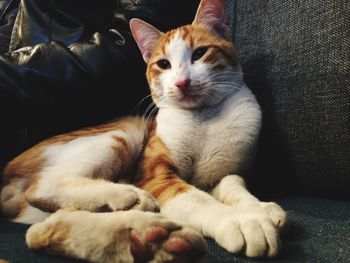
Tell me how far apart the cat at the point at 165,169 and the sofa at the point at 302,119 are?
0.06 metres

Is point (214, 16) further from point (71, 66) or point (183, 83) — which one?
point (71, 66)

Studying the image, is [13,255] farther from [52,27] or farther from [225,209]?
[52,27]

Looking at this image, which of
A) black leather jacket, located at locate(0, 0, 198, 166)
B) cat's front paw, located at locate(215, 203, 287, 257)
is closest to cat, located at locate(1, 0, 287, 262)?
cat's front paw, located at locate(215, 203, 287, 257)

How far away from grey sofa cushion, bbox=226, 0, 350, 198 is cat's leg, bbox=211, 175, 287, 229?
0.54 feet

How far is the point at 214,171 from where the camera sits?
42.6 inches

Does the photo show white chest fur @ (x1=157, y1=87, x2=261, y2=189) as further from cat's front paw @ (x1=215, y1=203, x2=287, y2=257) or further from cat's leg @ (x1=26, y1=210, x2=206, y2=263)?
cat's leg @ (x1=26, y1=210, x2=206, y2=263)

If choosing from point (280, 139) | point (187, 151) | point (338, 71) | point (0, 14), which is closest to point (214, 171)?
point (187, 151)

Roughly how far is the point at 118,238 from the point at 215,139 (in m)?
0.56

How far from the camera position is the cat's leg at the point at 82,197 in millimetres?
763

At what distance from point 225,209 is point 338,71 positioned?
422mm

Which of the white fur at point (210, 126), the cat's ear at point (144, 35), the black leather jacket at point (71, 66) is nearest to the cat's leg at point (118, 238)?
the white fur at point (210, 126)

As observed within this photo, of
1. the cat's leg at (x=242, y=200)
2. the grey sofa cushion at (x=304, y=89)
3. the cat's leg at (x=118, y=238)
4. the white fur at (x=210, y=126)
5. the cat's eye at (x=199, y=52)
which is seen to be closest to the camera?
the cat's leg at (x=118, y=238)

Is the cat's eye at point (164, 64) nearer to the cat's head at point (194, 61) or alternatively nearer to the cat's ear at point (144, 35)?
the cat's head at point (194, 61)

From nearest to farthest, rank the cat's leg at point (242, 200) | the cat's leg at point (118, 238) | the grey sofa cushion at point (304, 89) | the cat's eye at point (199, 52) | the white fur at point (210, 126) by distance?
1. the cat's leg at point (118, 238)
2. the cat's leg at point (242, 200)
3. the grey sofa cushion at point (304, 89)
4. the white fur at point (210, 126)
5. the cat's eye at point (199, 52)
